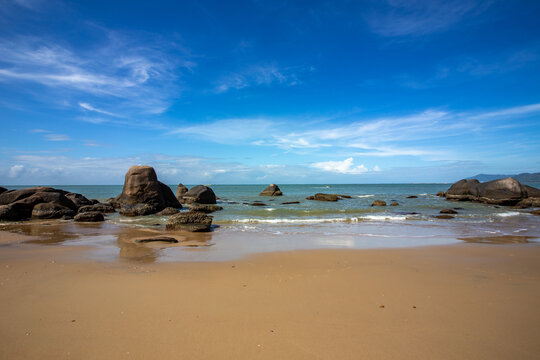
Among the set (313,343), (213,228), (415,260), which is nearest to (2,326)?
(313,343)

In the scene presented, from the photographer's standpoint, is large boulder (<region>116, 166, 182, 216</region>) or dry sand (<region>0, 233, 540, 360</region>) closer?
dry sand (<region>0, 233, 540, 360</region>)

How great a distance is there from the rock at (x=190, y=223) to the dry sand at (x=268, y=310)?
533 cm

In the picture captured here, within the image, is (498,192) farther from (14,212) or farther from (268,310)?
(14,212)

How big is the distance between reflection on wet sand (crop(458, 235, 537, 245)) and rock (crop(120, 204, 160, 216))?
1630 cm

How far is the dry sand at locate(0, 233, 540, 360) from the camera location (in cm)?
293

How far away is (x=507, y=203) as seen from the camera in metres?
25.5

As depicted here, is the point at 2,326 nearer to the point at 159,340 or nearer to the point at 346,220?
the point at 159,340

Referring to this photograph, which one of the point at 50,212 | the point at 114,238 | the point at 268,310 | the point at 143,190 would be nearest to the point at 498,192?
the point at 143,190

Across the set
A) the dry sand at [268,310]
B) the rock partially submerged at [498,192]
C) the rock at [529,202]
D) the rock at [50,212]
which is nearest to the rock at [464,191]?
the rock partially submerged at [498,192]

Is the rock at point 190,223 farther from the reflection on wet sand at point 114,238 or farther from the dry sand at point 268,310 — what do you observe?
the dry sand at point 268,310

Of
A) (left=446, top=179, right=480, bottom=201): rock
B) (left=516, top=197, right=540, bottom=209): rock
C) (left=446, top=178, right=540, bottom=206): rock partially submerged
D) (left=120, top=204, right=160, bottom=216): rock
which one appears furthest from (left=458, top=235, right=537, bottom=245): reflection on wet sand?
(left=446, top=179, right=480, bottom=201): rock

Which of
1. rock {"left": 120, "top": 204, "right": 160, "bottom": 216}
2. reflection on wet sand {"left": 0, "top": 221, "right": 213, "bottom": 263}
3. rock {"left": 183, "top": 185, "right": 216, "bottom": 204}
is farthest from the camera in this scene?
rock {"left": 183, "top": 185, "right": 216, "bottom": 204}

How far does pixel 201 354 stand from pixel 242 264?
3.52 metres

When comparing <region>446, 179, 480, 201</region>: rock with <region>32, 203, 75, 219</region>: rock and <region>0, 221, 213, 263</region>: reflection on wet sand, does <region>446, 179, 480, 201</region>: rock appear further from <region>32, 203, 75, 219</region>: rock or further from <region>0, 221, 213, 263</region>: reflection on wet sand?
<region>32, 203, 75, 219</region>: rock
